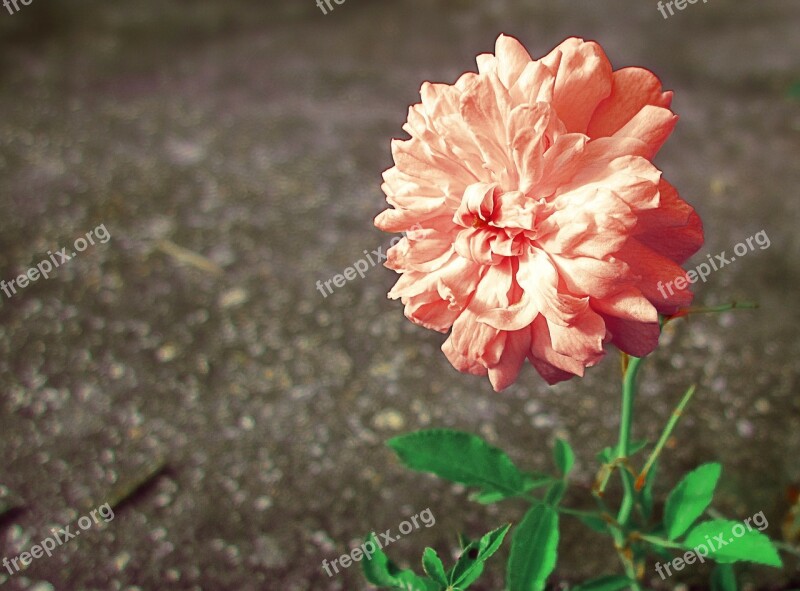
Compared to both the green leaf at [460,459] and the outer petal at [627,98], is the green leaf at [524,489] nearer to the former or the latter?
the green leaf at [460,459]

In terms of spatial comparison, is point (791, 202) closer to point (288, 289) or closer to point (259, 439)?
point (288, 289)

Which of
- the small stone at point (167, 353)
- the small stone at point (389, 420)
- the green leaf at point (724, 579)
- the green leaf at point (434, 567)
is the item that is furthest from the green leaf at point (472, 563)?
the small stone at point (167, 353)

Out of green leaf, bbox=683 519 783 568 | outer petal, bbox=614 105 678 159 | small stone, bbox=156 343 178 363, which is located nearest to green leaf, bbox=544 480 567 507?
green leaf, bbox=683 519 783 568

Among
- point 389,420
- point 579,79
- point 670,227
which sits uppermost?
point 579,79

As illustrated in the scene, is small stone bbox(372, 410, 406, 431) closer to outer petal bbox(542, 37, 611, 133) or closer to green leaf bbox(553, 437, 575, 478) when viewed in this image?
green leaf bbox(553, 437, 575, 478)

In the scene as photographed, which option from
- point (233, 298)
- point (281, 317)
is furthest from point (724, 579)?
point (233, 298)

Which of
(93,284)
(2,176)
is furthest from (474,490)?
(2,176)

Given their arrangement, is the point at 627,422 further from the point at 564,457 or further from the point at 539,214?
the point at 539,214
